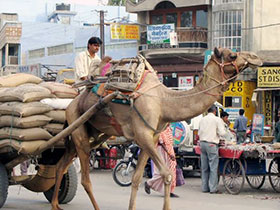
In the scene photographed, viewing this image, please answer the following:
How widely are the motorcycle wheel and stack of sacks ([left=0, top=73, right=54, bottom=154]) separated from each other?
592 centimetres

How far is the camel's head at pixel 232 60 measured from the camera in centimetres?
957

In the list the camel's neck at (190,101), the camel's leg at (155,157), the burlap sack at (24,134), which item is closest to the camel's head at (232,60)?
the camel's neck at (190,101)

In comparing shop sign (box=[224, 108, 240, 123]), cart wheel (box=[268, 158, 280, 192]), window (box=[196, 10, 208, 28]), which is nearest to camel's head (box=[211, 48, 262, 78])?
cart wheel (box=[268, 158, 280, 192])

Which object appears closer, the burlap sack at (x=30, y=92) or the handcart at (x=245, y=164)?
the burlap sack at (x=30, y=92)

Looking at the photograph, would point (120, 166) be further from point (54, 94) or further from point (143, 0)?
point (143, 0)

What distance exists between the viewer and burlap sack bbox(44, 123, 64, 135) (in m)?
11.1

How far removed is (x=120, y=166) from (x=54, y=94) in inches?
229

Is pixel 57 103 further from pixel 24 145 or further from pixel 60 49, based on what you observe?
pixel 60 49

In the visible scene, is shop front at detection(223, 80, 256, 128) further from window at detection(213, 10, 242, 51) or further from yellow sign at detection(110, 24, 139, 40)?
yellow sign at detection(110, 24, 139, 40)

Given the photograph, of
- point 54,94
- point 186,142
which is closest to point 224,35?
point 186,142

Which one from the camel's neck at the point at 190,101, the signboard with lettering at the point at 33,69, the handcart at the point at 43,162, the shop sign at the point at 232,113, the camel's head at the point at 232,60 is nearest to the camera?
the camel's head at the point at 232,60

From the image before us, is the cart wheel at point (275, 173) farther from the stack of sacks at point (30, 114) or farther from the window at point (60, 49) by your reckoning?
the window at point (60, 49)

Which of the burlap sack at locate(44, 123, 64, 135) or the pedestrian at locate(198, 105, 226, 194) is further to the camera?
the pedestrian at locate(198, 105, 226, 194)

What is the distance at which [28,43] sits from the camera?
59625 mm
